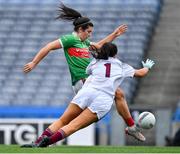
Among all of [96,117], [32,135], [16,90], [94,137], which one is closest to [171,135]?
[94,137]

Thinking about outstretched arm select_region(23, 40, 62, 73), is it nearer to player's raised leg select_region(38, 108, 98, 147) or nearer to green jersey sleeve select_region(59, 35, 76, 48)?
green jersey sleeve select_region(59, 35, 76, 48)

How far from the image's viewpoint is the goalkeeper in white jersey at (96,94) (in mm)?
9630

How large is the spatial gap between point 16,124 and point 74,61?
15.5 feet

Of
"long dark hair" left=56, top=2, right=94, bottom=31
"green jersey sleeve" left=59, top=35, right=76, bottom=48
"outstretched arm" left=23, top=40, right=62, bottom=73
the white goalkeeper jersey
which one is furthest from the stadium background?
the white goalkeeper jersey

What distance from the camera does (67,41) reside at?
10.4 meters

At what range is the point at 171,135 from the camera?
1532cm

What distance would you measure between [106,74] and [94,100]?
0.34 m

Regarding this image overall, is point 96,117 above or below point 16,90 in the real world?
above

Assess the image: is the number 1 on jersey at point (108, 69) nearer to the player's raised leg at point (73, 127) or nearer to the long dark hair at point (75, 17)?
the player's raised leg at point (73, 127)

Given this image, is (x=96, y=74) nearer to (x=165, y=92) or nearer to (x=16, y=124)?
(x=16, y=124)

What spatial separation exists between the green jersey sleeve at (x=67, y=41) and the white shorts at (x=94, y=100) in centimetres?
86

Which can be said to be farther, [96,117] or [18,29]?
[18,29]

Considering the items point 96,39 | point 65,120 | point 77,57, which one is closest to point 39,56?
point 77,57

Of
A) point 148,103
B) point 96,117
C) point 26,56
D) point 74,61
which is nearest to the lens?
point 96,117
